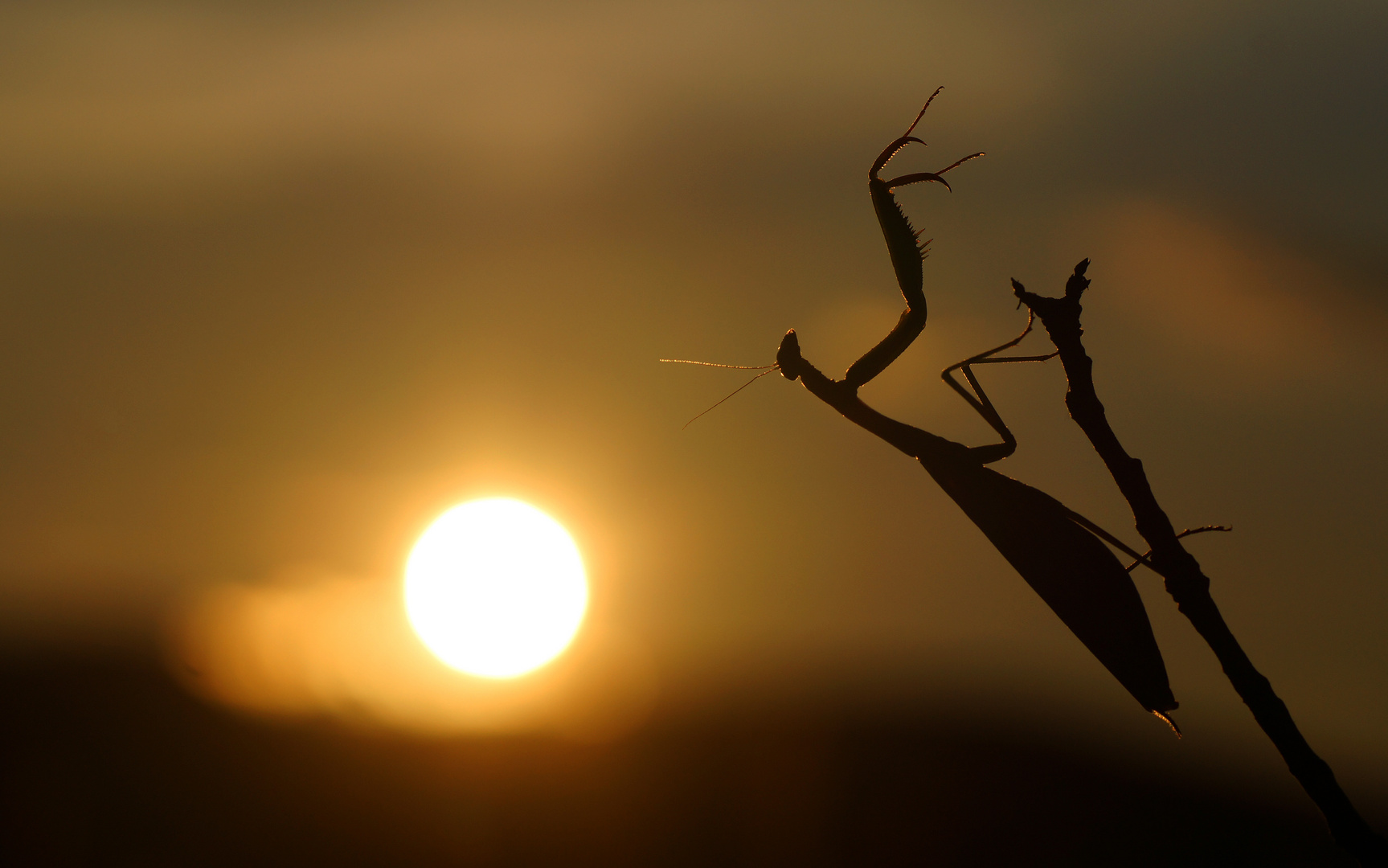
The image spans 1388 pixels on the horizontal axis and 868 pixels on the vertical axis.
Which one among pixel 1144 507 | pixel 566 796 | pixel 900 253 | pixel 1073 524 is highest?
pixel 566 796

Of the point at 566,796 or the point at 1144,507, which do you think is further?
the point at 566,796

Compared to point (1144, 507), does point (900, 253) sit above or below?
above

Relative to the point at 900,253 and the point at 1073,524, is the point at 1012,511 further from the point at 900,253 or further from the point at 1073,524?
the point at 900,253

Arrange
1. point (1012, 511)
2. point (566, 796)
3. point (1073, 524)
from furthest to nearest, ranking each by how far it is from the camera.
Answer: point (566, 796)
point (1012, 511)
point (1073, 524)

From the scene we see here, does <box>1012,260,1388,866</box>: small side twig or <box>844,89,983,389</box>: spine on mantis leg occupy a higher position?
<box>844,89,983,389</box>: spine on mantis leg

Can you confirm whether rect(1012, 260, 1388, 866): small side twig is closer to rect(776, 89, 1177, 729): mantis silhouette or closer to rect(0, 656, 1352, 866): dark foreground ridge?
rect(776, 89, 1177, 729): mantis silhouette

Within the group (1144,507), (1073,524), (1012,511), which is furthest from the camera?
(1012,511)

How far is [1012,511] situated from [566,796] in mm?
21963

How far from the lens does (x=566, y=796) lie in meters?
23.3

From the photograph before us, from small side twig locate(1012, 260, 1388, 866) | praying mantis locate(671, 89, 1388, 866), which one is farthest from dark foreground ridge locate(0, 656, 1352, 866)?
small side twig locate(1012, 260, 1388, 866)

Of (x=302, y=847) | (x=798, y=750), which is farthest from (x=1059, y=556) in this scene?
(x=798, y=750)

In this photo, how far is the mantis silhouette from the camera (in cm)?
402

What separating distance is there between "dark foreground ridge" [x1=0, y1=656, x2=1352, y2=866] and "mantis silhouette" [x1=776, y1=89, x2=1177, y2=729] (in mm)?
19264

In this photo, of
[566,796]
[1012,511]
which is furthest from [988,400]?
[566,796]
